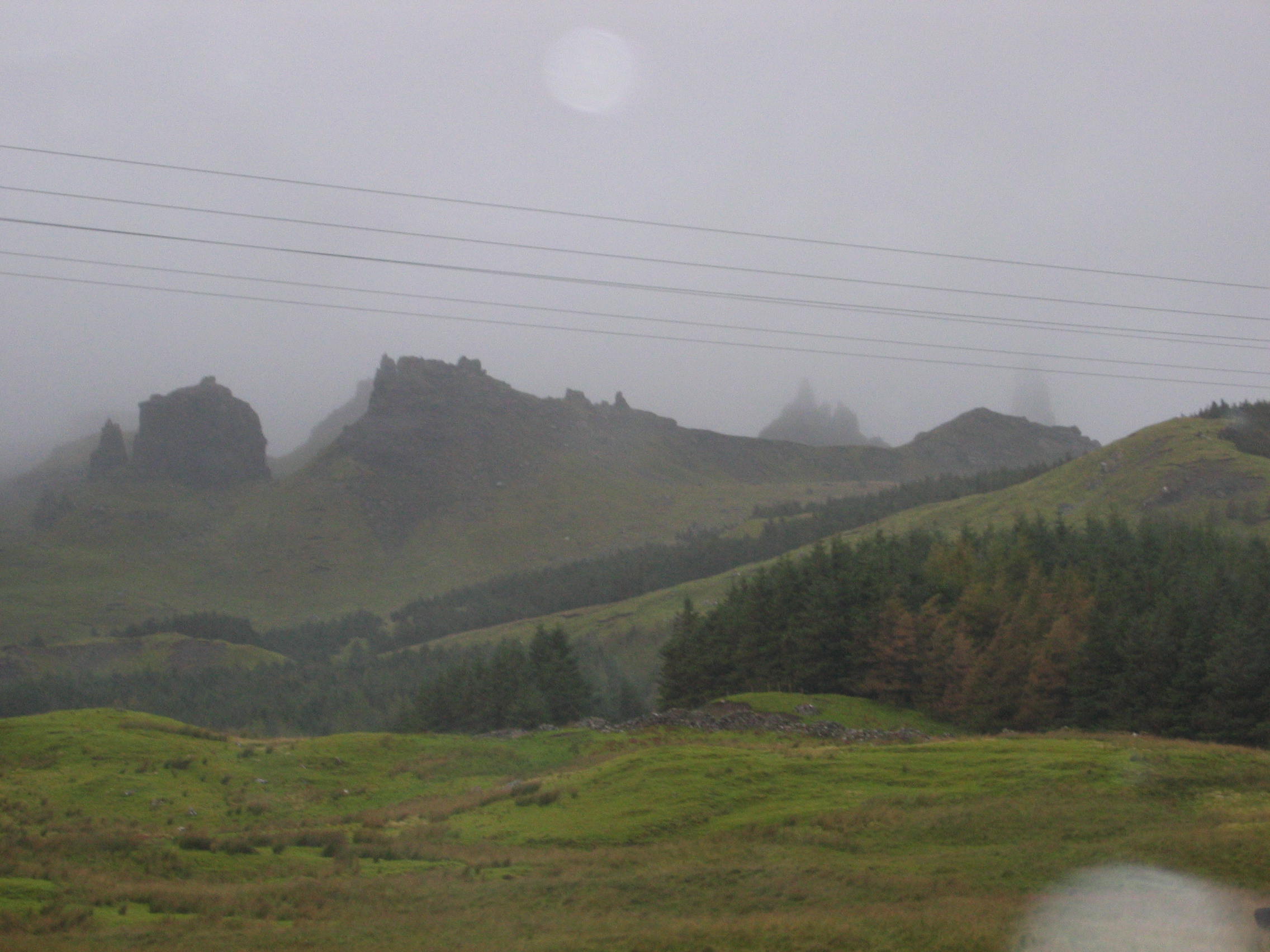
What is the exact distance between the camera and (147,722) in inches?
2424

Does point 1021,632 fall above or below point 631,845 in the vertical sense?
above

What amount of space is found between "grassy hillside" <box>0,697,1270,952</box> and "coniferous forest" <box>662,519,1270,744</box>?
2005 cm

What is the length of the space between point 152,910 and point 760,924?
15054 millimetres

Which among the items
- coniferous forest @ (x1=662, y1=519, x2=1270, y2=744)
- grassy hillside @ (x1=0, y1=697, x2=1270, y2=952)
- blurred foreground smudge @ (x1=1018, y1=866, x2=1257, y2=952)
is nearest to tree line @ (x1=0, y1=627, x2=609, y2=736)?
coniferous forest @ (x1=662, y1=519, x2=1270, y2=744)

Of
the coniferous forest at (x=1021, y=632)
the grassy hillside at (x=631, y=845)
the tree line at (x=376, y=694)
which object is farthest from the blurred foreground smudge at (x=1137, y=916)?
the tree line at (x=376, y=694)

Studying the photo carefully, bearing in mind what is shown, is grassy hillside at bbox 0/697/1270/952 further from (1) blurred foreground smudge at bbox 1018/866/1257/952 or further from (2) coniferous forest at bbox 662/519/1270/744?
(2) coniferous forest at bbox 662/519/1270/744

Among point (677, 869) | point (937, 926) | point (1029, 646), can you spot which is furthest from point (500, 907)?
point (1029, 646)

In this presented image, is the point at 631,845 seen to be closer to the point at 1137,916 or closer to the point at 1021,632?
the point at 1137,916

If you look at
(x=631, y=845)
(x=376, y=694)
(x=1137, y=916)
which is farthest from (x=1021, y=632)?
(x=376, y=694)

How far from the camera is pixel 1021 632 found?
2761 inches

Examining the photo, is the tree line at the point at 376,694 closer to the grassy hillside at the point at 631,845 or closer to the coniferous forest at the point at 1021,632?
the coniferous forest at the point at 1021,632

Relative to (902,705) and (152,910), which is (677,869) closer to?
(152,910)

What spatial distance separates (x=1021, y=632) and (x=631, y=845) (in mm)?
50043

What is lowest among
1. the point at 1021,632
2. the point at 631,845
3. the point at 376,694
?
the point at 376,694
